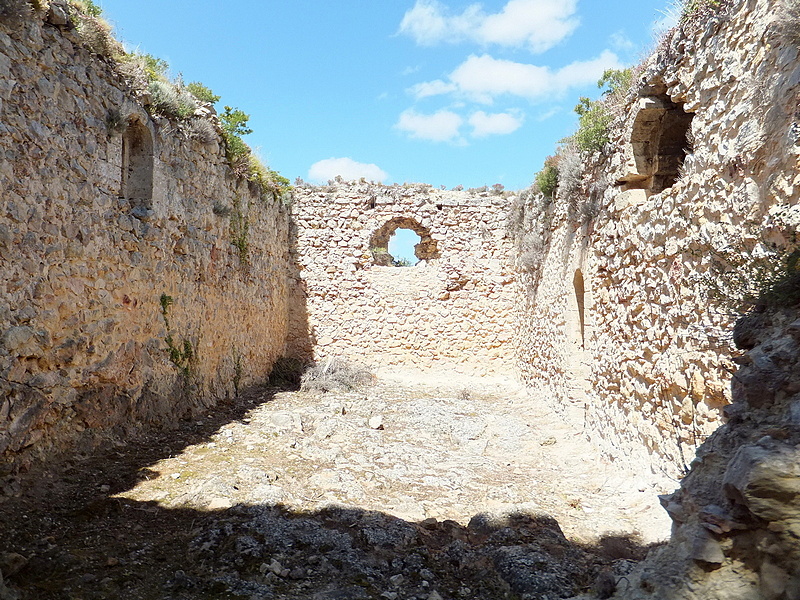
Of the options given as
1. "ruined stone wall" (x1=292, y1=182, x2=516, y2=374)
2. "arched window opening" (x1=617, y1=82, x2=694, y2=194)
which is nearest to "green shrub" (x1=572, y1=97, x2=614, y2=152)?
"arched window opening" (x1=617, y1=82, x2=694, y2=194)

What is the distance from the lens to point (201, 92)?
8750 mm

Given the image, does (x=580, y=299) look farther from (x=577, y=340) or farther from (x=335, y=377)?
(x=335, y=377)

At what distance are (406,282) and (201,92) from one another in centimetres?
561

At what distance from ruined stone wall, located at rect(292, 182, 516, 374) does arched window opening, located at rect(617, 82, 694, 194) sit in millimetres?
6015

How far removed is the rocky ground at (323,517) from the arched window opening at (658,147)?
322cm

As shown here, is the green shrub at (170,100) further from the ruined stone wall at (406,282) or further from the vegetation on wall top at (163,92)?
the ruined stone wall at (406,282)

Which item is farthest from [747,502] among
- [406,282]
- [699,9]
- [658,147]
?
[406,282]

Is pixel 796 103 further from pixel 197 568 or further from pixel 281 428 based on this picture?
pixel 281 428

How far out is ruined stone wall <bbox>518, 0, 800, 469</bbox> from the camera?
366cm

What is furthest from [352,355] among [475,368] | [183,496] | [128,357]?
[183,496]

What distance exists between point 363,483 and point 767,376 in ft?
12.1

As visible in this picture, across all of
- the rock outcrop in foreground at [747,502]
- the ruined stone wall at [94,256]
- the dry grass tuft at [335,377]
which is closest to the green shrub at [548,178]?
the dry grass tuft at [335,377]

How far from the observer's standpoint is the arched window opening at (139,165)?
6125 millimetres

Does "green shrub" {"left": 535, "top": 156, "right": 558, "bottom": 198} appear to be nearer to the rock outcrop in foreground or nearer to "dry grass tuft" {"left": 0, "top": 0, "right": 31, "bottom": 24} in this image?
the rock outcrop in foreground
